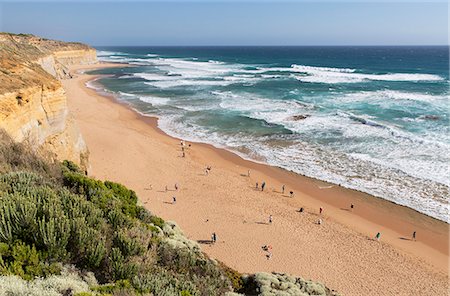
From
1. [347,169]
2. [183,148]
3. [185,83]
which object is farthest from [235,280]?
[185,83]

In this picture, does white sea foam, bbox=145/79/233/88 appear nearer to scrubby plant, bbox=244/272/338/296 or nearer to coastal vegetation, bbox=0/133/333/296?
coastal vegetation, bbox=0/133/333/296

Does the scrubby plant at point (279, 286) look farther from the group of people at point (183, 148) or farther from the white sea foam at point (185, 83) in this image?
the white sea foam at point (185, 83)

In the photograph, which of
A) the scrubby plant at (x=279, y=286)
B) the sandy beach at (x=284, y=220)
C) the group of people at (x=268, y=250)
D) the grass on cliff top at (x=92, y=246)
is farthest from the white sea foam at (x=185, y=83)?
the scrubby plant at (x=279, y=286)

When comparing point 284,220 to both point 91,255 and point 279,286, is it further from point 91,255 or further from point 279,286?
point 91,255

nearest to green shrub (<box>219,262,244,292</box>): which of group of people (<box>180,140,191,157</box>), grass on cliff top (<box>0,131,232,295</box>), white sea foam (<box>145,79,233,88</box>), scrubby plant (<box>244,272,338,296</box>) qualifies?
scrubby plant (<box>244,272,338,296</box>)

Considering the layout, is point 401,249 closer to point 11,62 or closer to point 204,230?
point 204,230

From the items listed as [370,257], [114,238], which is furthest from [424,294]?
[114,238]
